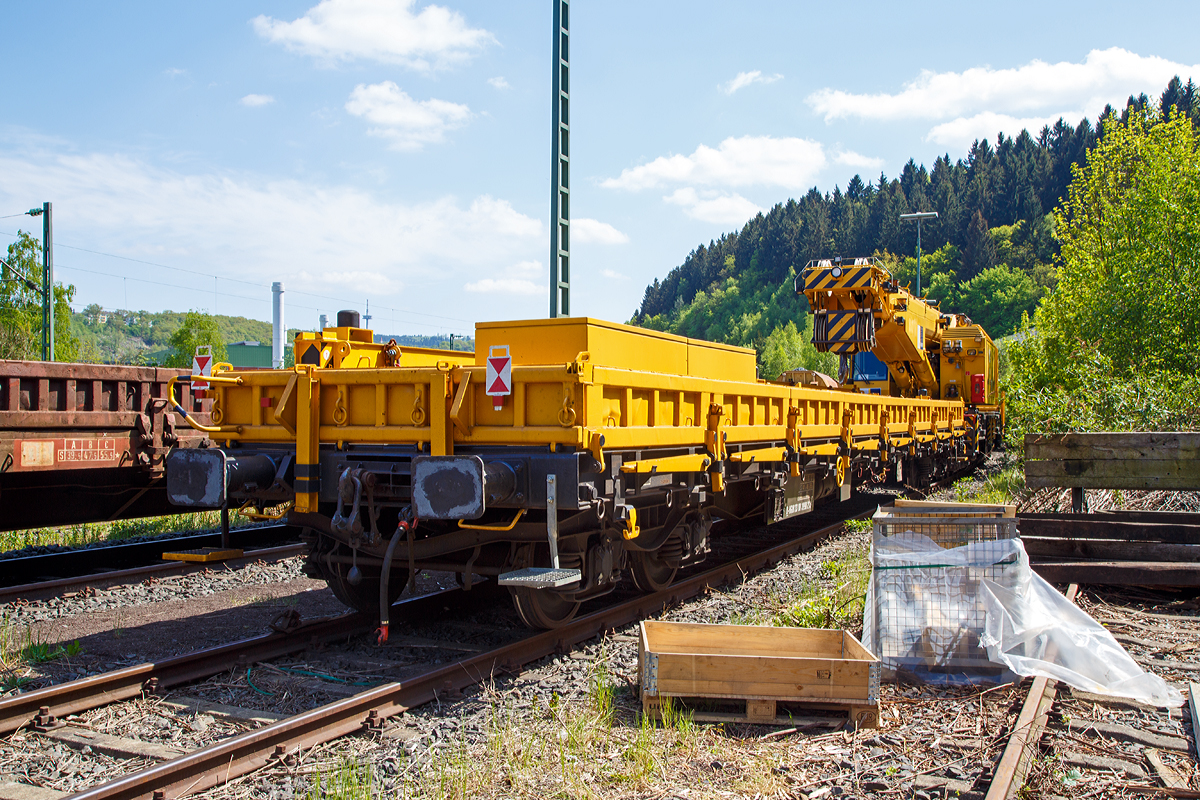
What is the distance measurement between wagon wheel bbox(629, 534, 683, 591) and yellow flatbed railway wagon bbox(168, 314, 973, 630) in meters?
0.02

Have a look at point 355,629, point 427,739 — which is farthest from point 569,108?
point 427,739

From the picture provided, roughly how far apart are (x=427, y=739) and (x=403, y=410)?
2.12m

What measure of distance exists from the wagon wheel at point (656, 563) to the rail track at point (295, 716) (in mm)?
114

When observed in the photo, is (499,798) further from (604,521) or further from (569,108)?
(569,108)

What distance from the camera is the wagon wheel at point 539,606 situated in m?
5.35

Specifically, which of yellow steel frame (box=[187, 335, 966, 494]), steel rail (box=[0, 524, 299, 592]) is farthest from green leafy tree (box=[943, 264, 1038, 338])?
yellow steel frame (box=[187, 335, 966, 494])

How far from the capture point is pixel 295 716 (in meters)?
4.04

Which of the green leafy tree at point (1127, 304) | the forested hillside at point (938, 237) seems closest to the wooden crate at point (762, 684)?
the green leafy tree at point (1127, 304)

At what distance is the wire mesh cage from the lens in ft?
15.3

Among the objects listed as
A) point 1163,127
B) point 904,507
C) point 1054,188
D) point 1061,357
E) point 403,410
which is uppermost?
point 1054,188

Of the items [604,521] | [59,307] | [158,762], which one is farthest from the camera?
[59,307]

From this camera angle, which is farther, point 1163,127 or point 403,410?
point 1163,127

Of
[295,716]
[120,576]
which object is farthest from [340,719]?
[120,576]

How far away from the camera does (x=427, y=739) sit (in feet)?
13.0
